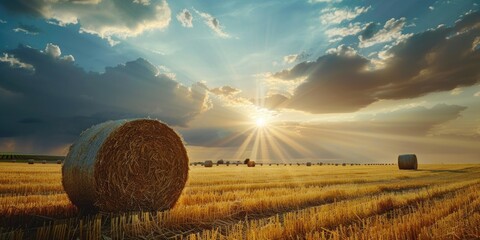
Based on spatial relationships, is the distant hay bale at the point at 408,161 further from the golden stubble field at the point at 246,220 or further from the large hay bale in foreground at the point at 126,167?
the large hay bale in foreground at the point at 126,167

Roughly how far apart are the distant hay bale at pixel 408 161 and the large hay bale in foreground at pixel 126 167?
3157cm

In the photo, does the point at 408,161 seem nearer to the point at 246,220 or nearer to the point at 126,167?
the point at 126,167

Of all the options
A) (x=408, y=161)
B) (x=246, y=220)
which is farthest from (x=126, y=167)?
(x=408, y=161)

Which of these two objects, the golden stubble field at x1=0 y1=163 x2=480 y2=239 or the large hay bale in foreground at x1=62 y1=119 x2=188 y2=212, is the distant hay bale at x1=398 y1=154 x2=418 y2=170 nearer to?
the golden stubble field at x1=0 y1=163 x2=480 y2=239

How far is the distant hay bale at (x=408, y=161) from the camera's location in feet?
117

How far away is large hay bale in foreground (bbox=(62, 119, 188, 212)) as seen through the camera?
8.12m

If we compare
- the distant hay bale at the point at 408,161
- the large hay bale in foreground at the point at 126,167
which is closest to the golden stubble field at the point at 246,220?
the large hay bale in foreground at the point at 126,167

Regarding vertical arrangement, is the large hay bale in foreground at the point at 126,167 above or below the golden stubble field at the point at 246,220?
above

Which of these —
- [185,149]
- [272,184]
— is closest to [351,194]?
[272,184]

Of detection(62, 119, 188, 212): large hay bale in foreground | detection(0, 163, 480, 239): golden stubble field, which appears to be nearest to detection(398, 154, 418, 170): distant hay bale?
detection(0, 163, 480, 239): golden stubble field

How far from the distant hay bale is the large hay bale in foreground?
104ft

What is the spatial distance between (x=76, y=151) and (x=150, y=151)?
5.71ft

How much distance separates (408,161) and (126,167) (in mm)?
33480

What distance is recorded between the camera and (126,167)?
8.70m
